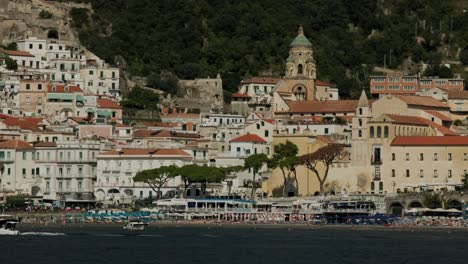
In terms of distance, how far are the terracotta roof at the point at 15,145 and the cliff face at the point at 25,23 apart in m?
27.3

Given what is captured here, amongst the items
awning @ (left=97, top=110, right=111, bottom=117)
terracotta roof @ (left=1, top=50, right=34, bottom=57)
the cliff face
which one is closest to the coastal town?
awning @ (left=97, top=110, right=111, bottom=117)

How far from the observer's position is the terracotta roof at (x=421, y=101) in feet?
463

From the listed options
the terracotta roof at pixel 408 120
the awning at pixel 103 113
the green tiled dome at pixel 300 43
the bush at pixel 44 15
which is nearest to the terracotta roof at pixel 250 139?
the terracotta roof at pixel 408 120

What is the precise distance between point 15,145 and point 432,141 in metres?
31.8

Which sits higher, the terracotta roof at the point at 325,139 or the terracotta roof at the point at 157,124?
the terracotta roof at the point at 157,124

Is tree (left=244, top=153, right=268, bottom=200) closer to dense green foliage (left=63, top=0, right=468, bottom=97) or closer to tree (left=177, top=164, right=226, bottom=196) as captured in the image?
tree (left=177, top=164, right=226, bottom=196)

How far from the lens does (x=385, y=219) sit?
124 metres

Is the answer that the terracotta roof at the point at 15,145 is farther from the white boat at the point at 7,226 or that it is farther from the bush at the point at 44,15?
the bush at the point at 44,15

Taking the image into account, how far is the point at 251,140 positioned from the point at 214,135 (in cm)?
773

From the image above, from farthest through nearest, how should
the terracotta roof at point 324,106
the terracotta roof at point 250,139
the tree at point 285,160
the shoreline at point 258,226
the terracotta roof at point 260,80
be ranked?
the terracotta roof at point 260,80
the terracotta roof at point 324,106
the terracotta roof at point 250,139
the tree at point 285,160
the shoreline at point 258,226

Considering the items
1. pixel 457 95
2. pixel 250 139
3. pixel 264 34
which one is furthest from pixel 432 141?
pixel 264 34

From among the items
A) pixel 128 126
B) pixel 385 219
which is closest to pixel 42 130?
pixel 128 126

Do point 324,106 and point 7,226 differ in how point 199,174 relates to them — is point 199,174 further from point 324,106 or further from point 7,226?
point 324,106

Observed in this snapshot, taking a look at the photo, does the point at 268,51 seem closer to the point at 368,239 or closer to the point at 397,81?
the point at 397,81
